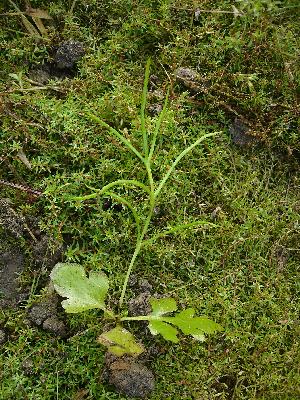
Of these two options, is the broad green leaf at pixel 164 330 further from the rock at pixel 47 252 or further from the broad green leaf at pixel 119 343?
the rock at pixel 47 252

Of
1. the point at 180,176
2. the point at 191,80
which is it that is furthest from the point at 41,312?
the point at 191,80

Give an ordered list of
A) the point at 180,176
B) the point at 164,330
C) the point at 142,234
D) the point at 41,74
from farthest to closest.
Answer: the point at 41,74, the point at 180,176, the point at 142,234, the point at 164,330


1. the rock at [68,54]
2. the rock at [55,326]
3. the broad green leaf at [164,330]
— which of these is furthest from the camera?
the rock at [68,54]

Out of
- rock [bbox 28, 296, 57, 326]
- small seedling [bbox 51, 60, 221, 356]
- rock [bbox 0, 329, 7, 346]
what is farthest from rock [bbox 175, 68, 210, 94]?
rock [bbox 0, 329, 7, 346]

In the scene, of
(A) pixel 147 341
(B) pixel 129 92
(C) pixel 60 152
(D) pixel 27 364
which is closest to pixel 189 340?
(A) pixel 147 341

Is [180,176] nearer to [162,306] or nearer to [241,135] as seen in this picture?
[241,135]

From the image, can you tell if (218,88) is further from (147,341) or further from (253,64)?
(147,341)

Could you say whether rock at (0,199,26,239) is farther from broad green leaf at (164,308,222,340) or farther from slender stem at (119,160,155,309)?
broad green leaf at (164,308,222,340)

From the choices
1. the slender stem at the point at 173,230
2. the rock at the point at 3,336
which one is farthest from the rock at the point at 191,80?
the rock at the point at 3,336
